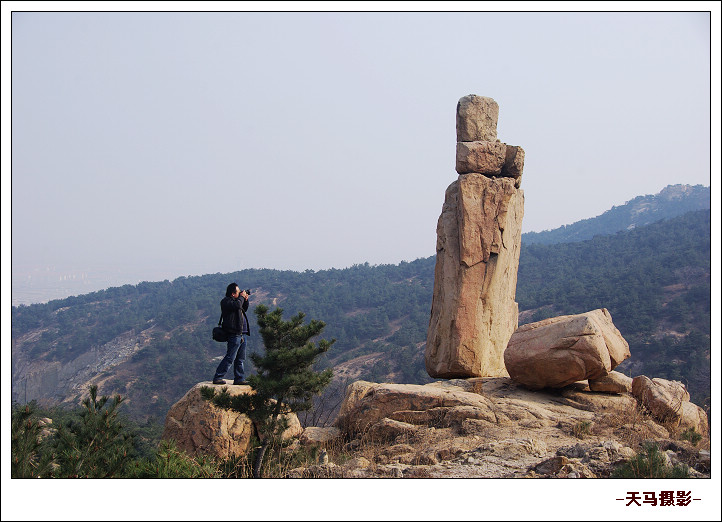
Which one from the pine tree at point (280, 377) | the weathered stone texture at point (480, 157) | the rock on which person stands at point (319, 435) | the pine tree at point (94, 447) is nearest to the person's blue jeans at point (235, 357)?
the pine tree at point (280, 377)

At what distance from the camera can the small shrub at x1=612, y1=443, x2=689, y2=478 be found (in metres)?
6.69

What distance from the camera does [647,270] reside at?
3616 cm

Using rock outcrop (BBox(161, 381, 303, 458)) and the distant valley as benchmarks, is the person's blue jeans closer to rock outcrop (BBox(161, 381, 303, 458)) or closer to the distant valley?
rock outcrop (BBox(161, 381, 303, 458))

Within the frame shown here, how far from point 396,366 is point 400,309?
A: 9814 millimetres

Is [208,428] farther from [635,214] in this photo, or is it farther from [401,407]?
[635,214]

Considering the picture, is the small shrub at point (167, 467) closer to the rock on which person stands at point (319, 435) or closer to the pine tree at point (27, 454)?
the pine tree at point (27, 454)

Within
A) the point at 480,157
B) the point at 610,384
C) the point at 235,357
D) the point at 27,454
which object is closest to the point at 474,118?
the point at 480,157

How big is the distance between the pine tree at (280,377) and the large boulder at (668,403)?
563 centimetres

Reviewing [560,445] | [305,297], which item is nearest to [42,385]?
[305,297]

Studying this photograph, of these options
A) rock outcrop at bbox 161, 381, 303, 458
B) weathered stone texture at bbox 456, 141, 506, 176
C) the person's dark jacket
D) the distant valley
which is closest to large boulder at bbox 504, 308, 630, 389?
weathered stone texture at bbox 456, 141, 506, 176

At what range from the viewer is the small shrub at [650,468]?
669 cm

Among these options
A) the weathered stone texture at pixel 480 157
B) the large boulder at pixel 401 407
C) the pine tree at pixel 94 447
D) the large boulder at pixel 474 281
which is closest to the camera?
the pine tree at pixel 94 447

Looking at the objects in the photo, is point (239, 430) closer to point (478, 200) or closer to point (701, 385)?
point (478, 200)

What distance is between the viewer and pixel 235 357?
1002cm
